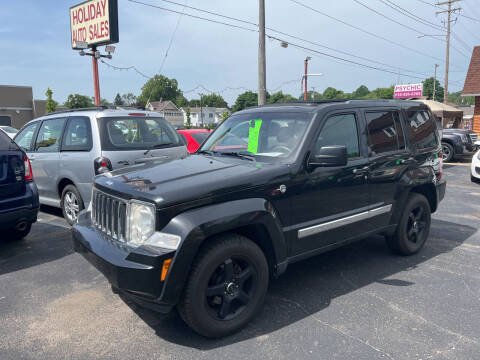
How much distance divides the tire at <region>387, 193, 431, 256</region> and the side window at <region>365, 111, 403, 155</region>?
77 centimetres

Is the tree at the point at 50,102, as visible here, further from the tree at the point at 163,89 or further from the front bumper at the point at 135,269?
the tree at the point at 163,89

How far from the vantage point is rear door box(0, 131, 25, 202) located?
15.2 feet

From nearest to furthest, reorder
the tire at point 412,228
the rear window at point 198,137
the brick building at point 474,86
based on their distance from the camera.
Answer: the tire at point 412,228, the rear window at point 198,137, the brick building at point 474,86

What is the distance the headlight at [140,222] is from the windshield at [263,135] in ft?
4.22

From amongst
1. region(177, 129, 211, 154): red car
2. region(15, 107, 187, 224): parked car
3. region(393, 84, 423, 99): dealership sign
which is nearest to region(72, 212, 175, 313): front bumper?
region(15, 107, 187, 224): parked car

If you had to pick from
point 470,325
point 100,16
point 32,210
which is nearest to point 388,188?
point 470,325

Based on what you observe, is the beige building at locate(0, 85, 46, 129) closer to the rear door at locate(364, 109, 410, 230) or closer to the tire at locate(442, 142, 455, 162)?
the tire at locate(442, 142, 455, 162)

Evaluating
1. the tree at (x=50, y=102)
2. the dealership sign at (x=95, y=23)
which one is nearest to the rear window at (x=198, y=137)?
the dealership sign at (x=95, y=23)

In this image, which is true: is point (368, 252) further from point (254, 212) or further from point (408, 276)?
point (254, 212)

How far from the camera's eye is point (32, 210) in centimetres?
482

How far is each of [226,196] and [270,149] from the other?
3.05ft

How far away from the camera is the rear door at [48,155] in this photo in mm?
6207

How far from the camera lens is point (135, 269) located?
2.67m

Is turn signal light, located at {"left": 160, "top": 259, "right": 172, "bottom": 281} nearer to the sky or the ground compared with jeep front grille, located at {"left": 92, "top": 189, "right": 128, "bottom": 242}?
nearer to the ground
